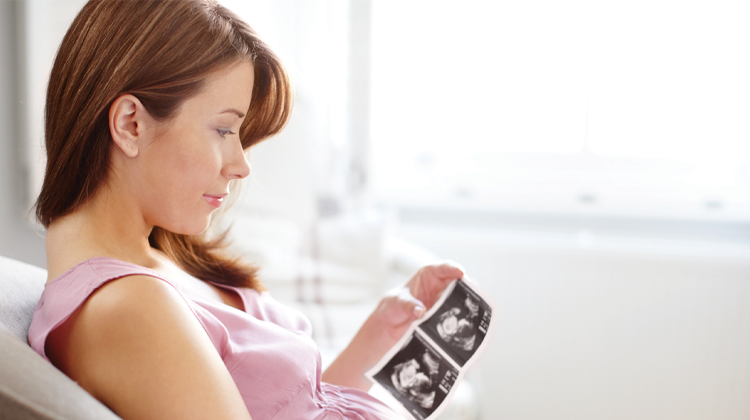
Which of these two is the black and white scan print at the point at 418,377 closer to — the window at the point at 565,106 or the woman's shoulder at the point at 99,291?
the woman's shoulder at the point at 99,291

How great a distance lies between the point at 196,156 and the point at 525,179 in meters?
1.72

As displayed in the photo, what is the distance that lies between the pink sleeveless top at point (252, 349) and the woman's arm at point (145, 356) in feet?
0.08

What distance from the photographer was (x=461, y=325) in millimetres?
1000

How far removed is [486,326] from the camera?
0.97 meters

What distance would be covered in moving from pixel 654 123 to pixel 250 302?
68.9 inches

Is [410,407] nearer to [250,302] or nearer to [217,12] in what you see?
[250,302]

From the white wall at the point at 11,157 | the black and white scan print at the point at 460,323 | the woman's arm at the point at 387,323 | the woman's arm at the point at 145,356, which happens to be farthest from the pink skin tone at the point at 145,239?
the white wall at the point at 11,157

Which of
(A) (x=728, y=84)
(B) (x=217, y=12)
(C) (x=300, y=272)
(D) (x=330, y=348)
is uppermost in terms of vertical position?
(A) (x=728, y=84)

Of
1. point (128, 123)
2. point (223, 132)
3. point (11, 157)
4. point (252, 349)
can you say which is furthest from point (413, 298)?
point (11, 157)

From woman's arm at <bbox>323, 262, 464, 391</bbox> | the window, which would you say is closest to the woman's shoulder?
woman's arm at <bbox>323, 262, 464, 391</bbox>

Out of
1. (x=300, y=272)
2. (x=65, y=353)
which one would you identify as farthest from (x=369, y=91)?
(x=65, y=353)

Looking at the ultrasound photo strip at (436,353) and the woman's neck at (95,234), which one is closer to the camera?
the woman's neck at (95,234)

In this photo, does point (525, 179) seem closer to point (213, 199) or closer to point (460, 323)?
point (460, 323)

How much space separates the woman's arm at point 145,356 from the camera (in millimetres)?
603
